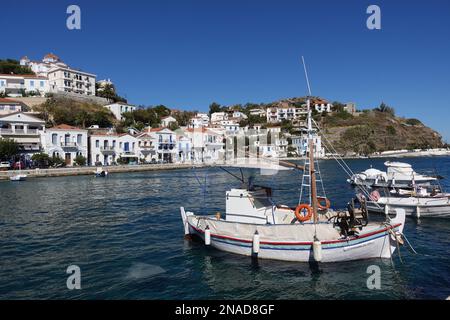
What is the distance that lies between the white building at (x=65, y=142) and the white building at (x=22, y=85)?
2998cm

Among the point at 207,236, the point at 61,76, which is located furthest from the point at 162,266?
the point at 61,76

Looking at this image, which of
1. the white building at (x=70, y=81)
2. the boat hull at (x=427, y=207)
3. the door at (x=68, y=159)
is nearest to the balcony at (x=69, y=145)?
the door at (x=68, y=159)

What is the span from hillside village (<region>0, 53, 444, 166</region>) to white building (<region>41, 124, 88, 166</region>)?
0.59ft

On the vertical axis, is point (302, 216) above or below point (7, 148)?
below

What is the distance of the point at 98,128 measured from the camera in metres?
79.6

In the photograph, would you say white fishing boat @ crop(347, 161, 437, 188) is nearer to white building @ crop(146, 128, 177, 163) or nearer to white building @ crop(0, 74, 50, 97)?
white building @ crop(146, 128, 177, 163)

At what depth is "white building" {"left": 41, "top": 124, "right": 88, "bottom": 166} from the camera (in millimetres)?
66500

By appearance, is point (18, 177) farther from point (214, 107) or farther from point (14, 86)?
point (214, 107)

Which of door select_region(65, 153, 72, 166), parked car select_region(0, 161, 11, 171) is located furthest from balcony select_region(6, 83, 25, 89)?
parked car select_region(0, 161, 11, 171)

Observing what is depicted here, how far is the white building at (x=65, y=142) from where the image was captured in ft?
218

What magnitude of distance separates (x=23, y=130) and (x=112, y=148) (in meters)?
18.1

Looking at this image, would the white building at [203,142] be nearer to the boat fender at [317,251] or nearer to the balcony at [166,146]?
the balcony at [166,146]
